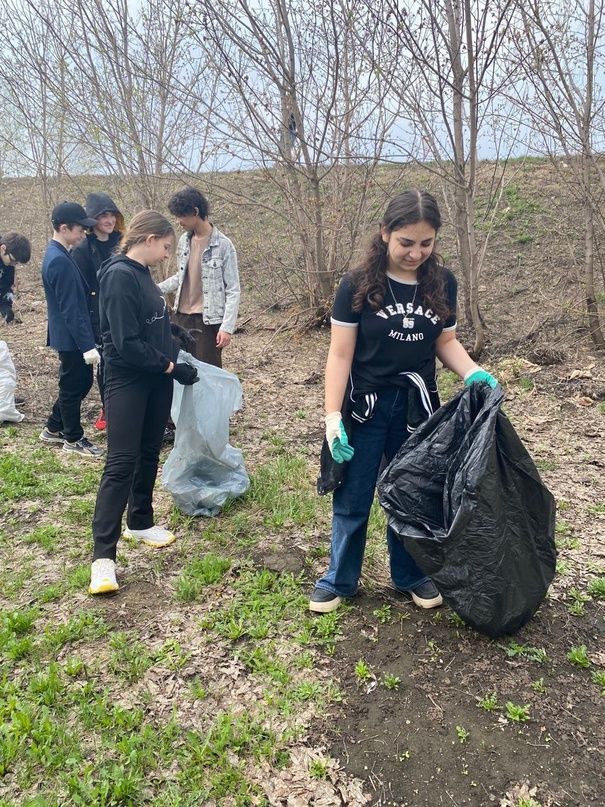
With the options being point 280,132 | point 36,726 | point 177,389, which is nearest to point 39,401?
point 177,389

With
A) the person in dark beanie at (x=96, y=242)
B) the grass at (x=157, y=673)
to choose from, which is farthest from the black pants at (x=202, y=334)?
the grass at (x=157, y=673)

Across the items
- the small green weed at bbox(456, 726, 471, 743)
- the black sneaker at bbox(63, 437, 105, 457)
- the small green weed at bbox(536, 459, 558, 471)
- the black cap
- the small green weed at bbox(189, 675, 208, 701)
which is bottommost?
the small green weed at bbox(189, 675, 208, 701)

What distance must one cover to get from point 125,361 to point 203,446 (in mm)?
856

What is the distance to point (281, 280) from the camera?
8.88 metres

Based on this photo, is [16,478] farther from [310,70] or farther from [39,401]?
[310,70]

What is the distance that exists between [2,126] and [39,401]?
8.60 m

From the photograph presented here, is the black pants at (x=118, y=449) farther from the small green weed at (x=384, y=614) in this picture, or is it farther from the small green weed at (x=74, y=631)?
the small green weed at (x=384, y=614)

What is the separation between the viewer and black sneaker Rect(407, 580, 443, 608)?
2654 millimetres

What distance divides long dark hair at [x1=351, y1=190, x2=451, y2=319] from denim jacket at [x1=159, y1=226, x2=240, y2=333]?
209 cm

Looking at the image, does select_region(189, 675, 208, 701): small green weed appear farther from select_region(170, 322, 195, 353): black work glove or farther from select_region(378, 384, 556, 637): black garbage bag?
select_region(170, 322, 195, 353): black work glove

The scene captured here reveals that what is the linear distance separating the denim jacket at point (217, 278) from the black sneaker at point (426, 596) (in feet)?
7.59

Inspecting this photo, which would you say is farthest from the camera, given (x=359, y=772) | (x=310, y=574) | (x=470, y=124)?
(x=470, y=124)

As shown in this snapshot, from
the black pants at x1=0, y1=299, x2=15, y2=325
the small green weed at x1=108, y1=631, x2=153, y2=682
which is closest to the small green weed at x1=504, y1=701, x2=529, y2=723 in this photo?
the small green weed at x1=108, y1=631, x2=153, y2=682

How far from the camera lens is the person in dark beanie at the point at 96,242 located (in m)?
4.37
